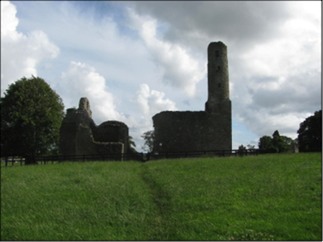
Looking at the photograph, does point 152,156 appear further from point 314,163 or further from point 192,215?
point 192,215

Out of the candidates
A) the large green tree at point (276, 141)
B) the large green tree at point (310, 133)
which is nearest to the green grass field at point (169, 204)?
the large green tree at point (310, 133)

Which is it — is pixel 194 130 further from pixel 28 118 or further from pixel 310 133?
pixel 28 118

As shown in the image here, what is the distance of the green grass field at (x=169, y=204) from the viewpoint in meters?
12.6

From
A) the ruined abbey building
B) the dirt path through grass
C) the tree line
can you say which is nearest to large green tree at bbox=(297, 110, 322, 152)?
the tree line

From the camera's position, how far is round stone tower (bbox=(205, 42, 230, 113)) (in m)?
43.4

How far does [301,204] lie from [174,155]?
21912mm

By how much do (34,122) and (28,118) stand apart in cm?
74

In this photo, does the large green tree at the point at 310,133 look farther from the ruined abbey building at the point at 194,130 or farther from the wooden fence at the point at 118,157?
the wooden fence at the point at 118,157

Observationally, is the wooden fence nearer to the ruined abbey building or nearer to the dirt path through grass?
the ruined abbey building

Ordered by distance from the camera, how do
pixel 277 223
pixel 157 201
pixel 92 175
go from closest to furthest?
pixel 277 223 < pixel 157 201 < pixel 92 175

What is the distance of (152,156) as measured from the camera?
1379 inches

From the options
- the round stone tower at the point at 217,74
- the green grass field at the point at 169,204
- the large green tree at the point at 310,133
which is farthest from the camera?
the large green tree at the point at 310,133

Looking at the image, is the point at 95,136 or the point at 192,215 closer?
the point at 192,215

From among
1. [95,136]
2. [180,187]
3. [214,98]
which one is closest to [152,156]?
[95,136]
